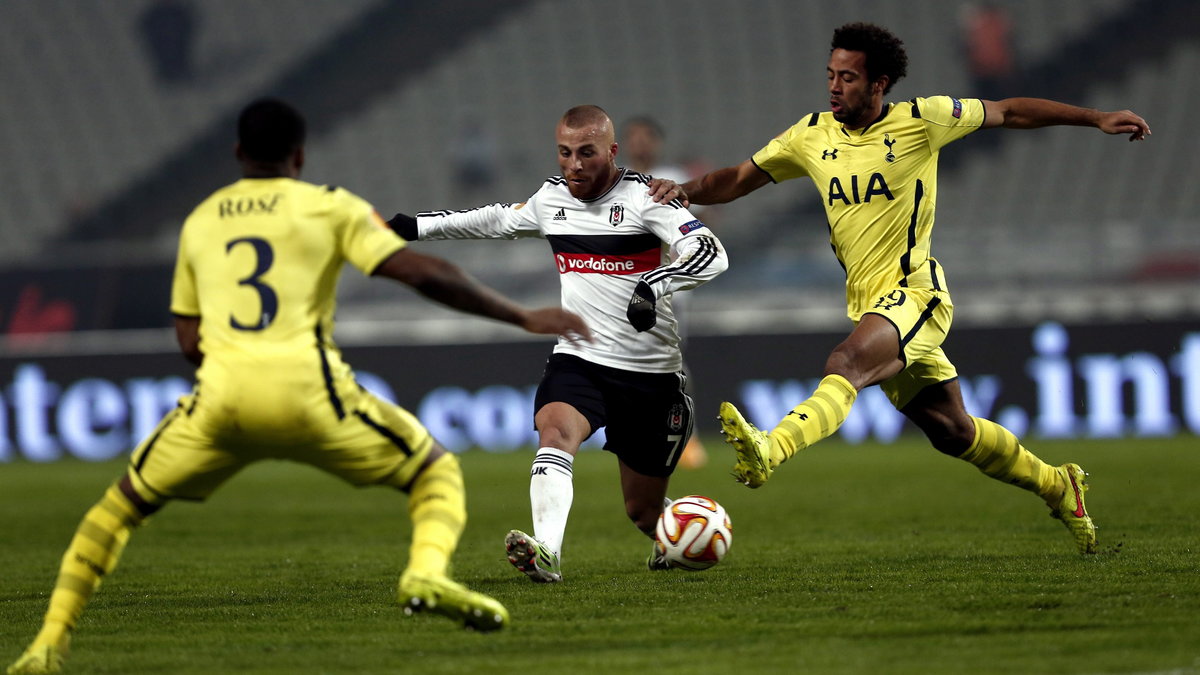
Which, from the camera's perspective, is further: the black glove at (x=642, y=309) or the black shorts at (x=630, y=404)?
the black shorts at (x=630, y=404)

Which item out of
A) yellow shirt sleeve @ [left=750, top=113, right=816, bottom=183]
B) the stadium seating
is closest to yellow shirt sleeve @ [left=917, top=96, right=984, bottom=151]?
yellow shirt sleeve @ [left=750, top=113, right=816, bottom=183]

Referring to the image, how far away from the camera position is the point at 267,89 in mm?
23188

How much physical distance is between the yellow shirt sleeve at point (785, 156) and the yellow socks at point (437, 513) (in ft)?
8.65

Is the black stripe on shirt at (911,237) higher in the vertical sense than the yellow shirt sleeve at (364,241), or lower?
lower

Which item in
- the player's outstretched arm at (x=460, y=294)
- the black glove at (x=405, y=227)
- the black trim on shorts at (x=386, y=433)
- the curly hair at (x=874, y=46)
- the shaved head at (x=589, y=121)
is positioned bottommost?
the black trim on shorts at (x=386, y=433)

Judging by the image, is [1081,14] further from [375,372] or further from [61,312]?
[61,312]

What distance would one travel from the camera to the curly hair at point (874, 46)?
20.8 ft

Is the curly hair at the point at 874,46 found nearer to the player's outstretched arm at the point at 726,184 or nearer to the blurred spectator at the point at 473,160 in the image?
the player's outstretched arm at the point at 726,184

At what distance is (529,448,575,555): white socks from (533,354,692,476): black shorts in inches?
10.8

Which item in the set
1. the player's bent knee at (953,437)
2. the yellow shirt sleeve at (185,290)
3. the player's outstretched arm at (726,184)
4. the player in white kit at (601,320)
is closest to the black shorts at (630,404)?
the player in white kit at (601,320)

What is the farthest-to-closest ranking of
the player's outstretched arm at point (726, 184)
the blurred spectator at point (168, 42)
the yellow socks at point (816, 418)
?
the blurred spectator at point (168, 42)
the player's outstretched arm at point (726, 184)
the yellow socks at point (816, 418)

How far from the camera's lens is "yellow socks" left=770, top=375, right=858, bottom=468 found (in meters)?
5.76

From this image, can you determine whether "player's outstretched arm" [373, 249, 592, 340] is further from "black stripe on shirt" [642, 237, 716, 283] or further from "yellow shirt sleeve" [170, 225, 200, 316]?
"black stripe on shirt" [642, 237, 716, 283]

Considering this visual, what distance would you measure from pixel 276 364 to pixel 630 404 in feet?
7.83
